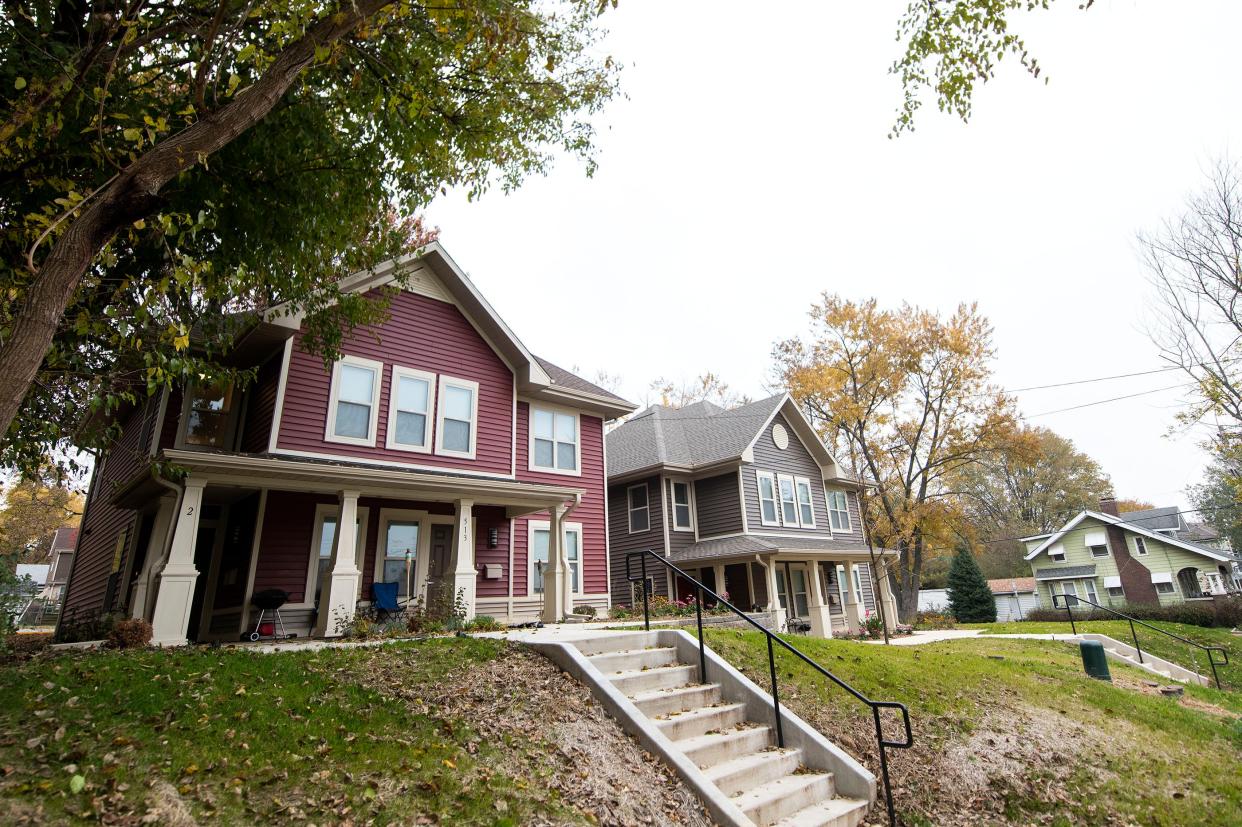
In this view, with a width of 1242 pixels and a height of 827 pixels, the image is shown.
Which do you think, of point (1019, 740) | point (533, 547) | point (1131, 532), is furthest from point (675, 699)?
point (1131, 532)

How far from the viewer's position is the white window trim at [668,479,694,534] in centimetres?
2075

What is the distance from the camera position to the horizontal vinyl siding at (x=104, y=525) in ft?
46.1

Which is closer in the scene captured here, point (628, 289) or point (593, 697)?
point (593, 697)

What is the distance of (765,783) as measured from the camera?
522cm

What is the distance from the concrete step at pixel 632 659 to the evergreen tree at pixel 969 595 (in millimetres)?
32373

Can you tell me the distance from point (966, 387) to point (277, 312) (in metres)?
26.5

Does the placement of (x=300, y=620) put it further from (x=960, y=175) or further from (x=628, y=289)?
(x=628, y=289)

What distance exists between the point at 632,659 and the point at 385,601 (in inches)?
258

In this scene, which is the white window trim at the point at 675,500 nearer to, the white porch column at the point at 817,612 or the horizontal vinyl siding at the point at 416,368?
the white porch column at the point at 817,612

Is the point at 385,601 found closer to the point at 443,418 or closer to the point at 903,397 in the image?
the point at 443,418

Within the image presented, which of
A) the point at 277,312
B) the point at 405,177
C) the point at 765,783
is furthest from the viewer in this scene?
the point at 277,312

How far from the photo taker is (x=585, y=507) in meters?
16.0

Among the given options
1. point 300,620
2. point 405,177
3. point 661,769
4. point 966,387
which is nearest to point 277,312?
point 405,177

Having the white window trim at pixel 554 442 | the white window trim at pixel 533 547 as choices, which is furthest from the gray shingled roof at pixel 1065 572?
the white window trim at pixel 554 442
